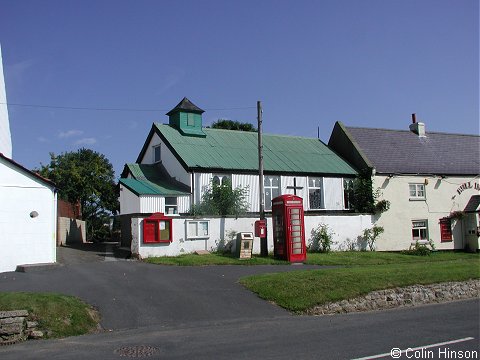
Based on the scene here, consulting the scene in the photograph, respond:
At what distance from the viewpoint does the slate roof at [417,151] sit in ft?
106

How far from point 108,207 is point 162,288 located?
33.5m

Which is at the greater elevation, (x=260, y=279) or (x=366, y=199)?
(x=366, y=199)

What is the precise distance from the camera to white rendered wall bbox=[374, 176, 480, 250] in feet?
98.0

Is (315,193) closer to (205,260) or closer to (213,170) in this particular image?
(213,170)

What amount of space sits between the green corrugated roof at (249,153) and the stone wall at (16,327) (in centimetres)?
1644

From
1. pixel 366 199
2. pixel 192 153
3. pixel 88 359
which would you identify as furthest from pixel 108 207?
pixel 88 359

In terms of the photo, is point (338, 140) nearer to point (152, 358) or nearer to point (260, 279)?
point (260, 279)

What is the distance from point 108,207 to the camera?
4662 cm

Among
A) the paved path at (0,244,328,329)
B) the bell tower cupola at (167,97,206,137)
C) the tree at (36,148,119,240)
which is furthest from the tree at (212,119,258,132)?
the paved path at (0,244,328,329)

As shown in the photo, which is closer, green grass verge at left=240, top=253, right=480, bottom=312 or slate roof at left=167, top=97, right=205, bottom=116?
green grass verge at left=240, top=253, right=480, bottom=312

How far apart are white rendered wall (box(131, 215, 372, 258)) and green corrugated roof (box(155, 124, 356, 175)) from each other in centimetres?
396

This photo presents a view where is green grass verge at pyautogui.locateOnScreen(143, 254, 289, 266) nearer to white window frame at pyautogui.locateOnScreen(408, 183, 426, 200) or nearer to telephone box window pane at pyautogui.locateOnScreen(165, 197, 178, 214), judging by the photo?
telephone box window pane at pyautogui.locateOnScreen(165, 197, 178, 214)

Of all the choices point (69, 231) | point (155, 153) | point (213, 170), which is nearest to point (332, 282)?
point (213, 170)

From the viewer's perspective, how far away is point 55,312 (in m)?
10.8
